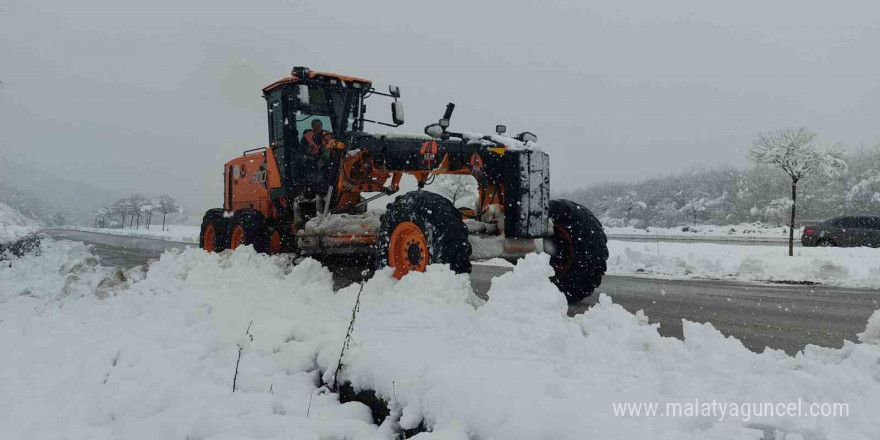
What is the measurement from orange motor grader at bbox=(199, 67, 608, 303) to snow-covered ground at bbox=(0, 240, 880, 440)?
800 millimetres

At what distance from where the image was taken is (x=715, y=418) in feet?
7.06

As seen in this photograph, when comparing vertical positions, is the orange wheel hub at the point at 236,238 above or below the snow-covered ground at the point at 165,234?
above

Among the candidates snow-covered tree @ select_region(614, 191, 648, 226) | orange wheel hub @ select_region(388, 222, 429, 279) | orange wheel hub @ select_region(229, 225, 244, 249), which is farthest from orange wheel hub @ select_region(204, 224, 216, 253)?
snow-covered tree @ select_region(614, 191, 648, 226)

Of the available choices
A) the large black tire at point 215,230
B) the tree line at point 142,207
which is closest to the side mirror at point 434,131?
the large black tire at point 215,230

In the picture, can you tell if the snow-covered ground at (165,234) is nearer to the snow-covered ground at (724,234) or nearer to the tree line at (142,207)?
the snow-covered ground at (724,234)

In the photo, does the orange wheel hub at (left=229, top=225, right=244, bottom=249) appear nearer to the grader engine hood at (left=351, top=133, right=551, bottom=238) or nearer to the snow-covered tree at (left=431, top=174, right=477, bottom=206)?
the snow-covered tree at (left=431, top=174, right=477, bottom=206)

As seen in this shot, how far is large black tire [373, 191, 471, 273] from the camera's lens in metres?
4.69

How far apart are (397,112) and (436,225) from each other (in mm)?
3225

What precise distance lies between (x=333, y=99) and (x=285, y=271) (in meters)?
2.84

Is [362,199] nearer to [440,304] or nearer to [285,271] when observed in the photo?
[285,271]

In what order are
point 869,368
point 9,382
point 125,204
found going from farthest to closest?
→ point 125,204
point 9,382
point 869,368

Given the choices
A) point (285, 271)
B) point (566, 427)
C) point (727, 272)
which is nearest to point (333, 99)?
point (285, 271)

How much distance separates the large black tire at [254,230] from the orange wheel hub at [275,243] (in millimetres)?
148

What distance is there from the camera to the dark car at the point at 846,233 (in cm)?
1945
